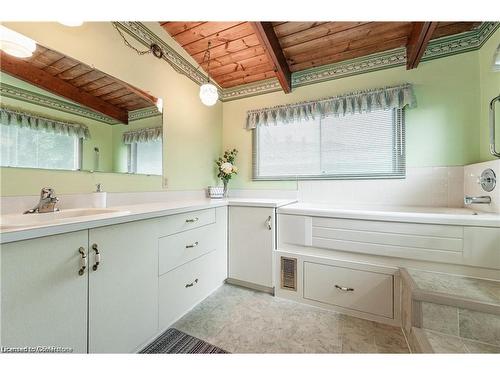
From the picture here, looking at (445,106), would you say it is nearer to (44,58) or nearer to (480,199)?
(480,199)

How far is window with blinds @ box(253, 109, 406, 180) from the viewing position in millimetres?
2051

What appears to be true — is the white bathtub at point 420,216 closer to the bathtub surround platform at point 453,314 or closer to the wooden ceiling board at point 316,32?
the bathtub surround platform at point 453,314

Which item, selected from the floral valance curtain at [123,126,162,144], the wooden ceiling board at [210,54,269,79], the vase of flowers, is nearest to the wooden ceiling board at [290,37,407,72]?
the wooden ceiling board at [210,54,269,79]

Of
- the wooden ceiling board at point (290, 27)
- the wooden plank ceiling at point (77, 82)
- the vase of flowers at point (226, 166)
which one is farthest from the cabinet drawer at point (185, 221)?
the wooden ceiling board at point (290, 27)

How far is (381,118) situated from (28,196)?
9.62ft

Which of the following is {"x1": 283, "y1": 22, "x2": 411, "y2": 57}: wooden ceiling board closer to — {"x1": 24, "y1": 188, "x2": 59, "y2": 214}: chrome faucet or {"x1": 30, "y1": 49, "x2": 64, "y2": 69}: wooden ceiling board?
{"x1": 30, "y1": 49, "x2": 64, "y2": 69}: wooden ceiling board

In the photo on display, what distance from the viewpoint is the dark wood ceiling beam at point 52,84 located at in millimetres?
1070

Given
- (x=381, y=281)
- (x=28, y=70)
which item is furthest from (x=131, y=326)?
(x=381, y=281)

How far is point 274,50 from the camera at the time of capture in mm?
2000

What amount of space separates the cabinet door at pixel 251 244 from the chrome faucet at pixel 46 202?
1.29 m

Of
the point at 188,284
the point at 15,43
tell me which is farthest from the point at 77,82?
the point at 188,284

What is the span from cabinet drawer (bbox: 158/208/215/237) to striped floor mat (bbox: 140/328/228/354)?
2.24 ft

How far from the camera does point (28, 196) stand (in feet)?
3.65
